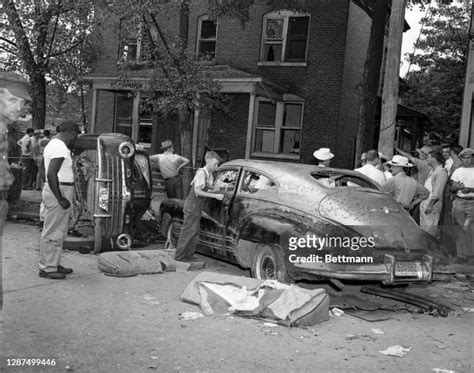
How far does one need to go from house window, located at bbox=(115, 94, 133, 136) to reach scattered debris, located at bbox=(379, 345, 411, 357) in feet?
65.3

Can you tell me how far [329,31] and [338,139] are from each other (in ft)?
12.6

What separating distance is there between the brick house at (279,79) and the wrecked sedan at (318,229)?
10937 millimetres

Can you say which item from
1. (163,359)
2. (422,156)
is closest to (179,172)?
(422,156)

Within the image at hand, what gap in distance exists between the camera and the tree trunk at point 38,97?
20719mm

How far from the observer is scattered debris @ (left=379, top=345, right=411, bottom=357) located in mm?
4875

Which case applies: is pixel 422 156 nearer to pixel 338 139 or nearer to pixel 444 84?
pixel 338 139

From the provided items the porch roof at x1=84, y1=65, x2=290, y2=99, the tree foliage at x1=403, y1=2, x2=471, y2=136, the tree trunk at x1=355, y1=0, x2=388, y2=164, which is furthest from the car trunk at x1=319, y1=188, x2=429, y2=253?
the tree foliage at x1=403, y1=2, x2=471, y2=136

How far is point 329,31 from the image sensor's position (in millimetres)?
19828

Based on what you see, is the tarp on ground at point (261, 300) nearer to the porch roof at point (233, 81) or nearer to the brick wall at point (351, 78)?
the porch roof at point (233, 81)

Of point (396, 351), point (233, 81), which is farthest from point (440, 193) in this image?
point (233, 81)

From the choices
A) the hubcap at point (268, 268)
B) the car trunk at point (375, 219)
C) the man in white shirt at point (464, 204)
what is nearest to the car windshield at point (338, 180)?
the car trunk at point (375, 219)

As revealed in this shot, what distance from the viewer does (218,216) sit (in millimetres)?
8023

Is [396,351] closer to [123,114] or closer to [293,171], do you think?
[293,171]

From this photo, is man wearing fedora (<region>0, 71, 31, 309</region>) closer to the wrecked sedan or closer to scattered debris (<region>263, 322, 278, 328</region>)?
scattered debris (<region>263, 322, 278, 328</region>)
